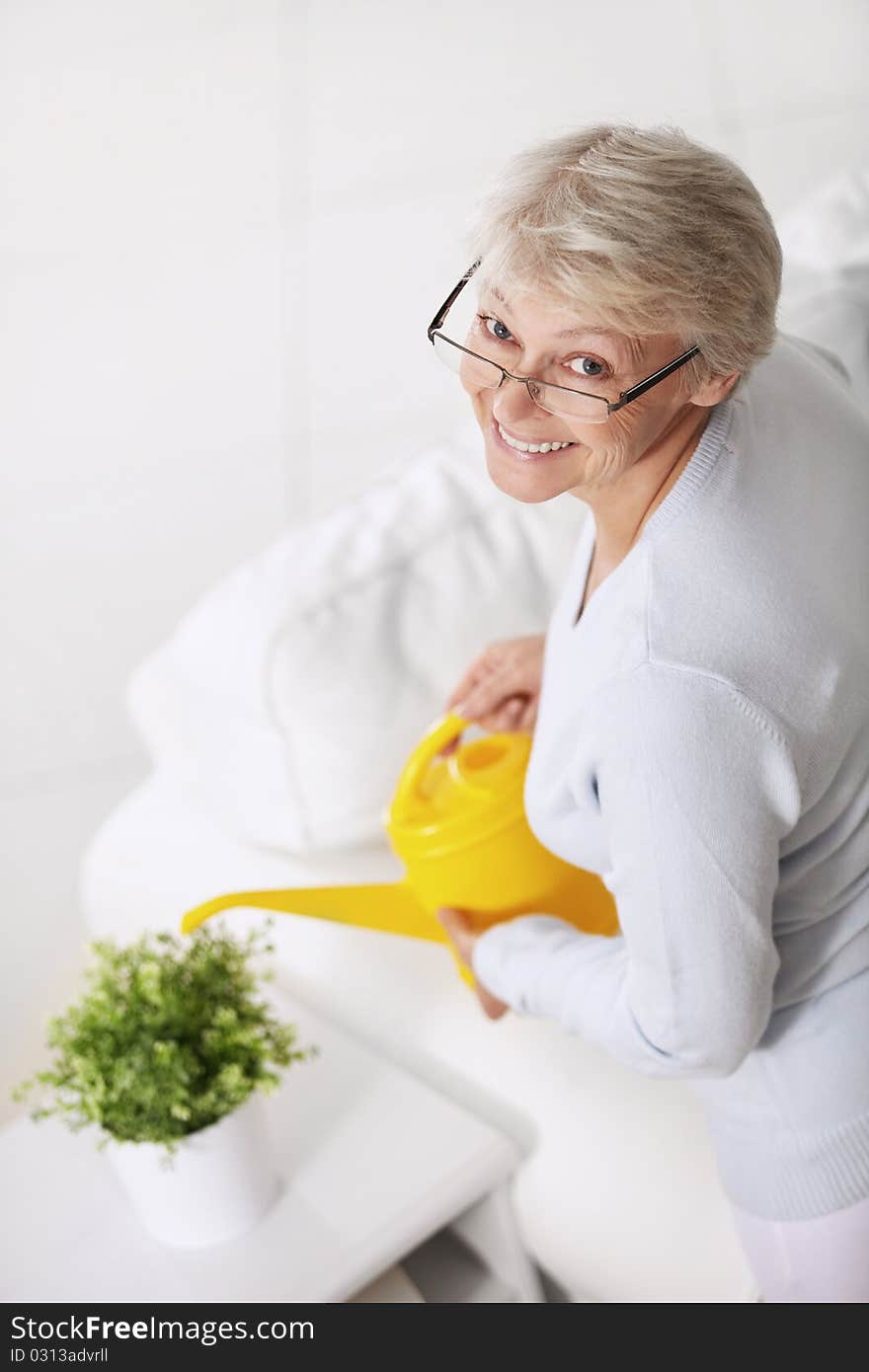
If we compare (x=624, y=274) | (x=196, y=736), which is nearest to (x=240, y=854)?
(x=196, y=736)

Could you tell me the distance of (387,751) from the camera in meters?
1.58

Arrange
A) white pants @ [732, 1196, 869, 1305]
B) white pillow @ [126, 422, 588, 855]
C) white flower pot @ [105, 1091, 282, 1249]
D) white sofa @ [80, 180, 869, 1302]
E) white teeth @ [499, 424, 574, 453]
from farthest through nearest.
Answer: white pillow @ [126, 422, 588, 855] < white sofa @ [80, 180, 869, 1302] < white flower pot @ [105, 1091, 282, 1249] < white pants @ [732, 1196, 869, 1305] < white teeth @ [499, 424, 574, 453]

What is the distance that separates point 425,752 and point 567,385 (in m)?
0.55

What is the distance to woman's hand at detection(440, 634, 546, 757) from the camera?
4.87 feet

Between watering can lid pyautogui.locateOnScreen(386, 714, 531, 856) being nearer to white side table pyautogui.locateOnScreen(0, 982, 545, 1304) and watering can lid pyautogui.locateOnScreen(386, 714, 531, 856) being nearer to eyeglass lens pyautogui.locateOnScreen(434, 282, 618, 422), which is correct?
white side table pyautogui.locateOnScreen(0, 982, 545, 1304)

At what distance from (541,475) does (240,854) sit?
2.78 ft

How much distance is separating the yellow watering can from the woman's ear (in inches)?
18.7

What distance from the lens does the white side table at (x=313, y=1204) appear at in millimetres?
1361

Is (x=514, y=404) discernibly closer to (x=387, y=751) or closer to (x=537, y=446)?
(x=537, y=446)

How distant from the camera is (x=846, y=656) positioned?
1.03 meters

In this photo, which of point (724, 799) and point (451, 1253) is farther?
point (451, 1253)

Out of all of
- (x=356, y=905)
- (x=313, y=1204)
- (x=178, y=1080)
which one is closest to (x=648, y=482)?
(x=356, y=905)

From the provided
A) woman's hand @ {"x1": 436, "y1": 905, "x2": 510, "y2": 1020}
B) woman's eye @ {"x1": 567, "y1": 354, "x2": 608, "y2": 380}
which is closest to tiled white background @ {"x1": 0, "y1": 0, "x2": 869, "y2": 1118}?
woman's hand @ {"x1": 436, "y1": 905, "x2": 510, "y2": 1020}
